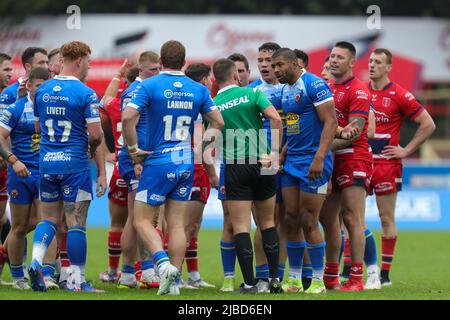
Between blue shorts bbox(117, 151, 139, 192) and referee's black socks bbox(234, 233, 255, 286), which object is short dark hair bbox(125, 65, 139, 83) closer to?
blue shorts bbox(117, 151, 139, 192)

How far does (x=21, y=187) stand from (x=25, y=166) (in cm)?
35

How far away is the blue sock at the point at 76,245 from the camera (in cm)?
1034

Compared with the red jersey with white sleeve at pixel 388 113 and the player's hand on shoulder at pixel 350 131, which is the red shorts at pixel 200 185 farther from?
the red jersey with white sleeve at pixel 388 113

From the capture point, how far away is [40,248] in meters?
10.1

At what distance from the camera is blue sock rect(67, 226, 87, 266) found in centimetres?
1034

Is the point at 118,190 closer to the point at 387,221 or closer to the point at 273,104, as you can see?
the point at 273,104

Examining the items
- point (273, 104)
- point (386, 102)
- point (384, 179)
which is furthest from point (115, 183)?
point (386, 102)

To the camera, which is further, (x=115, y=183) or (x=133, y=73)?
(x=133, y=73)

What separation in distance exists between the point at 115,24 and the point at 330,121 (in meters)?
27.2

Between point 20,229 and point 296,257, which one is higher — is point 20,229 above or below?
above

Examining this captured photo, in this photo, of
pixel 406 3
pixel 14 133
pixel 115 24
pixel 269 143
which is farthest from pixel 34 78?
pixel 406 3

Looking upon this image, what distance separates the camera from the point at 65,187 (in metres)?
10.3

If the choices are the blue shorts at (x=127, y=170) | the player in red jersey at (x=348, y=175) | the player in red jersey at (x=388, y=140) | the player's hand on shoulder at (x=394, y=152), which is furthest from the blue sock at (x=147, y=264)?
the player's hand on shoulder at (x=394, y=152)

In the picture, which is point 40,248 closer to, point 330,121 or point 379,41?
point 330,121
